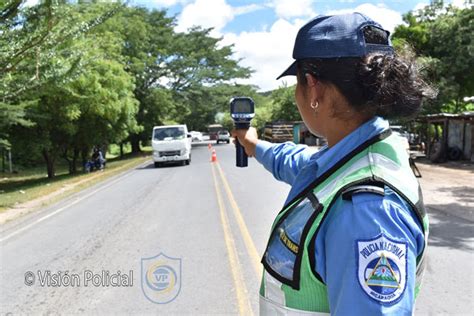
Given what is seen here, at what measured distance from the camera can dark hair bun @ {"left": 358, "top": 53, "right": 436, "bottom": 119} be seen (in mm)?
1267

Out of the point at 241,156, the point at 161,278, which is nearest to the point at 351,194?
the point at 241,156

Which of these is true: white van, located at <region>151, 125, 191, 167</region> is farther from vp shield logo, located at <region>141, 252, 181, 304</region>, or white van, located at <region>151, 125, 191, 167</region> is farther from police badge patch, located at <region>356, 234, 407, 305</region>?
police badge patch, located at <region>356, 234, 407, 305</region>

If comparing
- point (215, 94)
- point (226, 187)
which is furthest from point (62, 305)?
A: point (215, 94)

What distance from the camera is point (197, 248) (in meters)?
6.45

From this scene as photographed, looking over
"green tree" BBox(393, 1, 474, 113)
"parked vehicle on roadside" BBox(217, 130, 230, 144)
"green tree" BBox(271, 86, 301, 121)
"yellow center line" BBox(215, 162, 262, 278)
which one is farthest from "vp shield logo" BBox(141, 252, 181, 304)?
"parked vehicle on roadside" BBox(217, 130, 230, 144)

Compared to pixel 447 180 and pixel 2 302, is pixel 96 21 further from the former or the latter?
pixel 447 180

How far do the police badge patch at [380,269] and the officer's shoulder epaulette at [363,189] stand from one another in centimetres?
11

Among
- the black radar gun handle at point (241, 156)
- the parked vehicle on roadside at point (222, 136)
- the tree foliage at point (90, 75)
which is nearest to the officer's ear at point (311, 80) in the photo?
the black radar gun handle at point (241, 156)

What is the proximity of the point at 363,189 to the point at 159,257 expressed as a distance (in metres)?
5.33

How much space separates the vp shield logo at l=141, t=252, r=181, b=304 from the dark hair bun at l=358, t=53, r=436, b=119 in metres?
3.75

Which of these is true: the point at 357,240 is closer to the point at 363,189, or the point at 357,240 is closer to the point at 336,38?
the point at 363,189

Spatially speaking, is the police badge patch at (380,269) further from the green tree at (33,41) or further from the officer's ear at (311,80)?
the green tree at (33,41)

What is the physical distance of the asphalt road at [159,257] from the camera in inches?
176

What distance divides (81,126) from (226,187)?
13.9 metres
